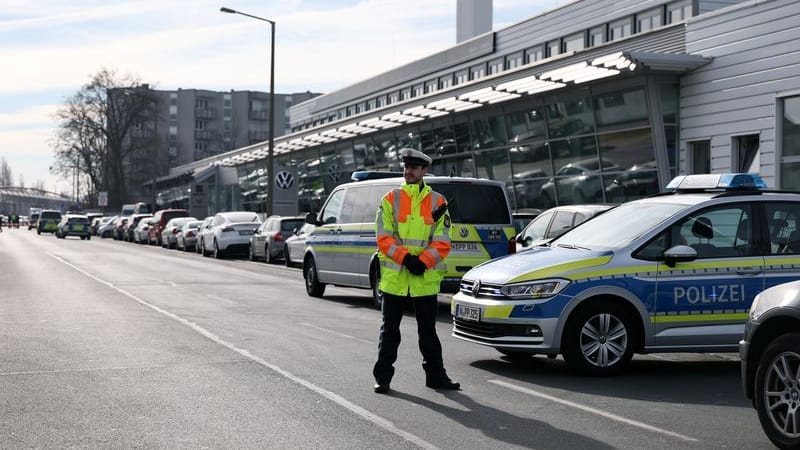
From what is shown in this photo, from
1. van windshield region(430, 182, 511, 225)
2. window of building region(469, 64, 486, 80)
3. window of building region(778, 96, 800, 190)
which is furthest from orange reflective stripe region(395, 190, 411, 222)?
window of building region(469, 64, 486, 80)

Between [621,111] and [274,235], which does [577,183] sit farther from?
[274,235]

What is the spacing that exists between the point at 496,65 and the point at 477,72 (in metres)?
2.14

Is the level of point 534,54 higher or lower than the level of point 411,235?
higher

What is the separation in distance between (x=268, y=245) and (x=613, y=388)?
23.4 metres

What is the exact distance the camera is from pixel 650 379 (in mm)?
9078

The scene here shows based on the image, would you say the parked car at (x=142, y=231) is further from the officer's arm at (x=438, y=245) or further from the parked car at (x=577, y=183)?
the officer's arm at (x=438, y=245)

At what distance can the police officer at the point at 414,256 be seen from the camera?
823cm

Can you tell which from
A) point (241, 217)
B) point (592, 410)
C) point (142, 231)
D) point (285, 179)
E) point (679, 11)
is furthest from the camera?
point (142, 231)

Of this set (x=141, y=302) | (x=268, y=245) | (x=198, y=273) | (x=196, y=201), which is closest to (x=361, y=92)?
(x=196, y=201)

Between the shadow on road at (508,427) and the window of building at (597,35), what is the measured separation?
35.3m

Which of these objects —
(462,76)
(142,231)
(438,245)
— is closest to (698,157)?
(438,245)

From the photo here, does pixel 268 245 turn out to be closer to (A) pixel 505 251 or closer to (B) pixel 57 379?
(A) pixel 505 251

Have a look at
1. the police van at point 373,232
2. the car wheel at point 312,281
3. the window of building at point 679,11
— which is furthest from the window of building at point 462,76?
the car wheel at point 312,281

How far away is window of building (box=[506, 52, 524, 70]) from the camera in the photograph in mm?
47500
